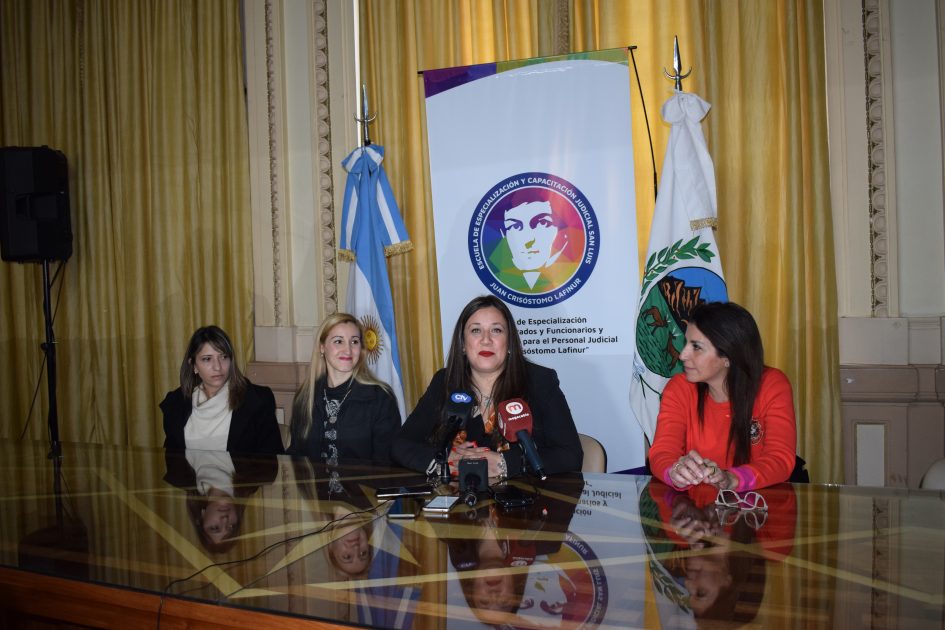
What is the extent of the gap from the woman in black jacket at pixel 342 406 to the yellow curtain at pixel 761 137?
1.77 meters

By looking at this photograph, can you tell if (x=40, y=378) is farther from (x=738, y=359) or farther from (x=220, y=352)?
(x=738, y=359)

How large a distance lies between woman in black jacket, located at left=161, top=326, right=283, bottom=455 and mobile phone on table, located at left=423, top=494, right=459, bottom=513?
1600 millimetres

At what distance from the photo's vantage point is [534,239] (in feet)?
13.5

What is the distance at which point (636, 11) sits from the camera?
14.3 ft

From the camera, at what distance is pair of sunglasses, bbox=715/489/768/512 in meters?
1.98

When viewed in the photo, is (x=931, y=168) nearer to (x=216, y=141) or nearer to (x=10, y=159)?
(x=216, y=141)

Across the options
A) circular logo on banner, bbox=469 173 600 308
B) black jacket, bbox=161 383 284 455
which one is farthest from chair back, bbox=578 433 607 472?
black jacket, bbox=161 383 284 455

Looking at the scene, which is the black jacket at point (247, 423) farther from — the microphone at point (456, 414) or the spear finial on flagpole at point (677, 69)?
the spear finial on flagpole at point (677, 69)

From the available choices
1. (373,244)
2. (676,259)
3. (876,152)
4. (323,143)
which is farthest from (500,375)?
(323,143)

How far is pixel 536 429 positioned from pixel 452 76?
2.18m

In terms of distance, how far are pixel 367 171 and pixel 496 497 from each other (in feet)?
9.28

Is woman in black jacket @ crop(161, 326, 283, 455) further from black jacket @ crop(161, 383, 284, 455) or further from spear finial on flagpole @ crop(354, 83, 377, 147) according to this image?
spear finial on flagpole @ crop(354, 83, 377, 147)

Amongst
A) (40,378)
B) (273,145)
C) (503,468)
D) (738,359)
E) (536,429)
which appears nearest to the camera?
(503,468)

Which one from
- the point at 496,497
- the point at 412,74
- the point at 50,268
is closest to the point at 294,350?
the point at 412,74
